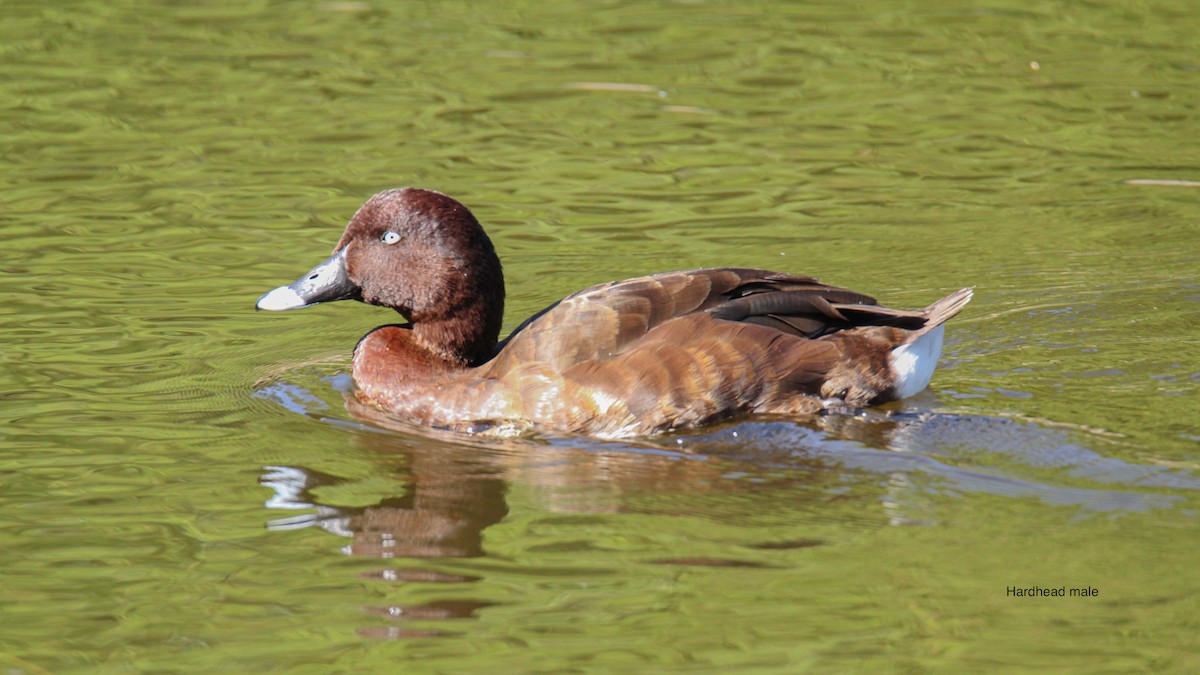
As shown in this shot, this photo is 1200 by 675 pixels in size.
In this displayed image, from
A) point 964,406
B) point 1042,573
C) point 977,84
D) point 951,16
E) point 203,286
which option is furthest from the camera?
point 951,16

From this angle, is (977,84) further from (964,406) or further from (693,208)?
(964,406)

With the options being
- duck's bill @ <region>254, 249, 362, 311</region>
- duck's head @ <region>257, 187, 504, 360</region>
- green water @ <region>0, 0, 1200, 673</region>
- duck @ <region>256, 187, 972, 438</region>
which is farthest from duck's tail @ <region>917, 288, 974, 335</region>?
duck's bill @ <region>254, 249, 362, 311</region>

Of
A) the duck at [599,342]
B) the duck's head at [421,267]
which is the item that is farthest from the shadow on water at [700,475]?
the duck's head at [421,267]

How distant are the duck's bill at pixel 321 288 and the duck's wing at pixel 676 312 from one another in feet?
2.53

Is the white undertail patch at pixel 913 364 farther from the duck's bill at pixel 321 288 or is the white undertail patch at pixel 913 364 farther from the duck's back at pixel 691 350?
the duck's bill at pixel 321 288

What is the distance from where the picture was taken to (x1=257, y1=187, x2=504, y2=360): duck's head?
6.80 m

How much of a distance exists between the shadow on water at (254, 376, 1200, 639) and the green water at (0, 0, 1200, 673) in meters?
0.02

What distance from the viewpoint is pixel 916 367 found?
6.66 meters

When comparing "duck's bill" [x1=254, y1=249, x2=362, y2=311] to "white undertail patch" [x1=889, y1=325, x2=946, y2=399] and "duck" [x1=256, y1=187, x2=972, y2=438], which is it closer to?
"duck" [x1=256, y1=187, x2=972, y2=438]

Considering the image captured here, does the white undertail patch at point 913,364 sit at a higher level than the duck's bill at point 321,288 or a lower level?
lower

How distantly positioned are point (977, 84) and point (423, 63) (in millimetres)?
4189

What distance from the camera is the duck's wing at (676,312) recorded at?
21.3 feet

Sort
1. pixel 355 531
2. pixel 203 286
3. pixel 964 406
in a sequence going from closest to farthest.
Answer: pixel 355 531, pixel 964 406, pixel 203 286

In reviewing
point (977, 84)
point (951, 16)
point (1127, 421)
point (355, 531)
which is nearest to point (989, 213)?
point (977, 84)
